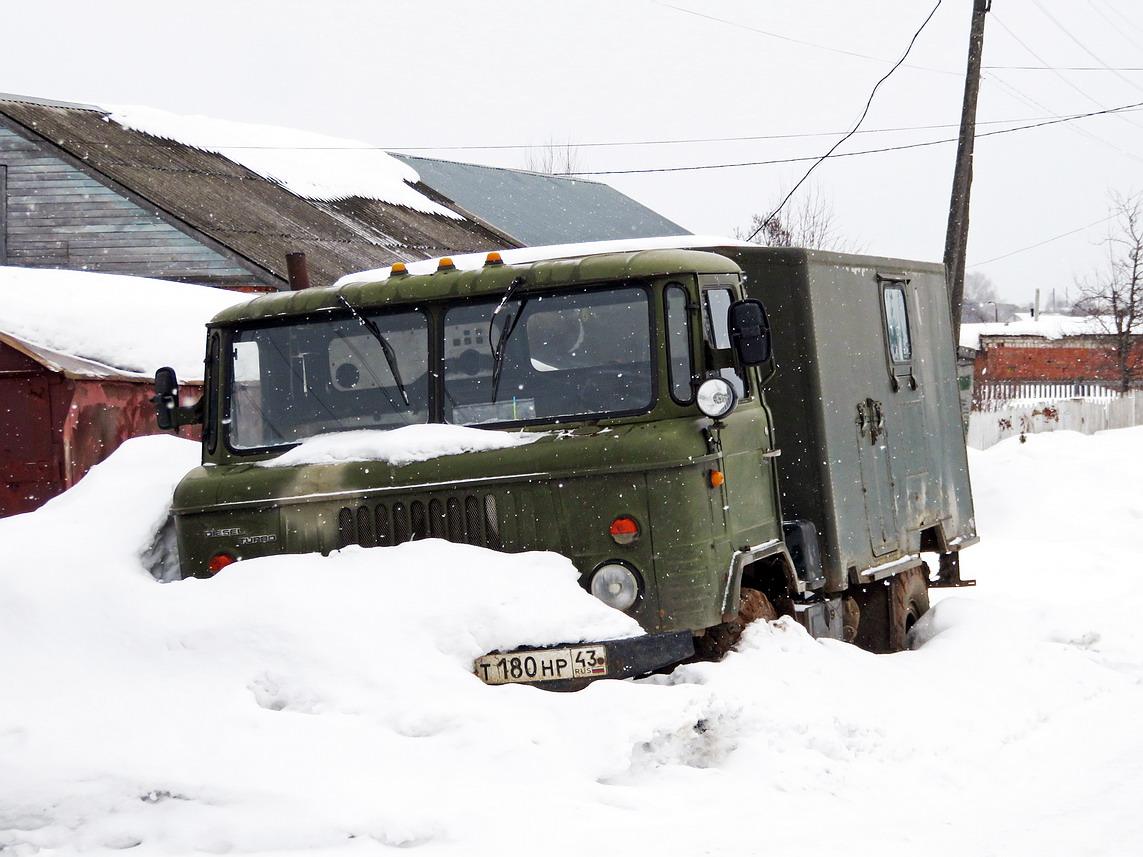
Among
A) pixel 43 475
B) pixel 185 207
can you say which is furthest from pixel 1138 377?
pixel 43 475

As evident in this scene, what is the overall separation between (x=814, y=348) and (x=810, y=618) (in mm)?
1609

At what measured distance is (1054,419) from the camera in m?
33.8

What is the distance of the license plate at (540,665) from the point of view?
19.6 ft

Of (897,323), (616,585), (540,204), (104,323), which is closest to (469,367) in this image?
(616,585)

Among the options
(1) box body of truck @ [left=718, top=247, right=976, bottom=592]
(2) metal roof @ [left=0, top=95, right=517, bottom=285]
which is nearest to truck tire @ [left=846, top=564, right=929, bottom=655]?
(1) box body of truck @ [left=718, top=247, right=976, bottom=592]

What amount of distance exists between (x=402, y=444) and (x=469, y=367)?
55cm

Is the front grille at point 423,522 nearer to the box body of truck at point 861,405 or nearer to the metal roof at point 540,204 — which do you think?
the box body of truck at point 861,405

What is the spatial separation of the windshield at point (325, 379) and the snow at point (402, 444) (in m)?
0.13

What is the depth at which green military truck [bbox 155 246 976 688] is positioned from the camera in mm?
6531

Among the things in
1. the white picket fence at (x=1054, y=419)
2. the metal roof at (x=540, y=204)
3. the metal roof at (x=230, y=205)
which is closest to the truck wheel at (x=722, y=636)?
the metal roof at (x=230, y=205)

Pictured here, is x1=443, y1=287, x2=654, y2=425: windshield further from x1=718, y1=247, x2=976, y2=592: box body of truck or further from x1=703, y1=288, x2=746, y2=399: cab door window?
x1=718, y1=247, x2=976, y2=592: box body of truck

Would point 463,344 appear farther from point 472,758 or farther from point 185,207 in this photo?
point 185,207

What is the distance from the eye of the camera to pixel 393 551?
6430mm

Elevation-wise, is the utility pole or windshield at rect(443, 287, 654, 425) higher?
the utility pole
